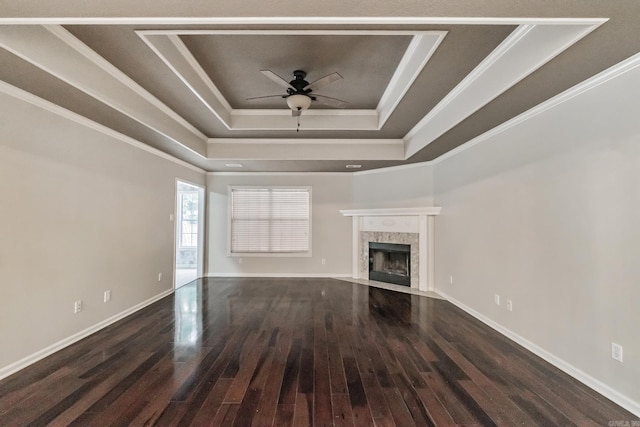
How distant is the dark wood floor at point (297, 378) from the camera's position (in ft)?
6.36

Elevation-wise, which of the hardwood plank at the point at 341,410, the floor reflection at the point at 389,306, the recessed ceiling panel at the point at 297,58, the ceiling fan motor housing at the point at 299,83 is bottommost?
the hardwood plank at the point at 341,410

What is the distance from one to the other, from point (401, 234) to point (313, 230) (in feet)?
6.73

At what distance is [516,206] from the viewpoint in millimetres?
3182

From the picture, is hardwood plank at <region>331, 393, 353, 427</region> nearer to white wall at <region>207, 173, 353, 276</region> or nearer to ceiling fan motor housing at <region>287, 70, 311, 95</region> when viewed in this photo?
ceiling fan motor housing at <region>287, 70, 311, 95</region>

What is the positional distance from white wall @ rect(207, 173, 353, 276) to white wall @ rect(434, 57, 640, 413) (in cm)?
319

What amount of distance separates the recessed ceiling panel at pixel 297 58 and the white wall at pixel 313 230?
9.98 ft

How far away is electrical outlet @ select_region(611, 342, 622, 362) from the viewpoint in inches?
83.4

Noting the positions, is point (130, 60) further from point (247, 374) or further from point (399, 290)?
point (399, 290)

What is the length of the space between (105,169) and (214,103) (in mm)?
1603

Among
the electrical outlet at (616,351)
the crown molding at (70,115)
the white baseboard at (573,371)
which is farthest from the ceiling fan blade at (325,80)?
the white baseboard at (573,371)

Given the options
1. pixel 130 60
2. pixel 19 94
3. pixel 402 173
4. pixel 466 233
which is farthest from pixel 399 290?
pixel 19 94

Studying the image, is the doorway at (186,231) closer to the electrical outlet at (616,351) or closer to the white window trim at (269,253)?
the white window trim at (269,253)

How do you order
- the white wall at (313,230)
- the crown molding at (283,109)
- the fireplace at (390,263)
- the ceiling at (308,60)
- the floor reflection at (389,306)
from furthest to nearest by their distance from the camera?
the white wall at (313,230), the fireplace at (390,263), the floor reflection at (389,306), the crown molding at (283,109), the ceiling at (308,60)

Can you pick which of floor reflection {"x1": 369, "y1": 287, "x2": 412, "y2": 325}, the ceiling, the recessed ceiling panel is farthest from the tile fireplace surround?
the recessed ceiling panel
